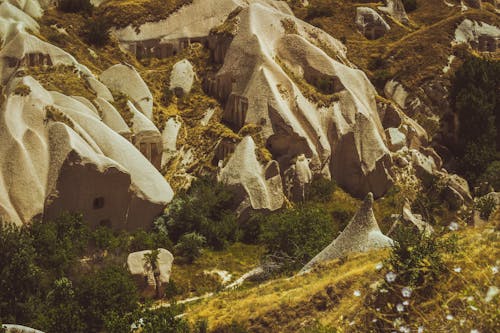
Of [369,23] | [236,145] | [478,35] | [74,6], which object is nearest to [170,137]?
[236,145]

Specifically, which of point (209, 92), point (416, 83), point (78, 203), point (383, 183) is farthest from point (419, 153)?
point (78, 203)

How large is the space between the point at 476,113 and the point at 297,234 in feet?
83.1

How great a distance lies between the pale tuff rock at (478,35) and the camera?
2397 inches

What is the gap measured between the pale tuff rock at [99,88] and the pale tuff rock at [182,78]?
24.3 ft

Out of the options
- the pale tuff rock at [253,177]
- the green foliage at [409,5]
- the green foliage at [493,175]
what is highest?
the green foliage at [409,5]

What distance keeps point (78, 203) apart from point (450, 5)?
62606mm

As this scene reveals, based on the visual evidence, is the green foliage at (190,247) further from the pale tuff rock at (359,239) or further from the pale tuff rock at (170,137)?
the pale tuff rock at (359,239)

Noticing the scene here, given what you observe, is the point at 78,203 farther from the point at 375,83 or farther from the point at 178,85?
the point at 375,83

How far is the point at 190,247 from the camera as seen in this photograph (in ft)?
103

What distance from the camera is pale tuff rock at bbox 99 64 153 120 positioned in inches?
1612

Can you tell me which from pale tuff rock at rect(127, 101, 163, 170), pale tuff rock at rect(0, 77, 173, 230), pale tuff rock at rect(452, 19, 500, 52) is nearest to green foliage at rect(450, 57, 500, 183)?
pale tuff rock at rect(452, 19, 500, 52)

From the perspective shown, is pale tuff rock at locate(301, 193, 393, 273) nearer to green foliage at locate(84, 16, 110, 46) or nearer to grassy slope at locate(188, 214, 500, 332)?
grassy slope at locate(188, 214, 500, 332)

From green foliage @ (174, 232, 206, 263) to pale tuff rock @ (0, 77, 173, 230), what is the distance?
285 cm

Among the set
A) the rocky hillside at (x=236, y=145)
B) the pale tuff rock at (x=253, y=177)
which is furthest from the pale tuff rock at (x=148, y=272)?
the pale tuff rock at (x=253, y=177)
